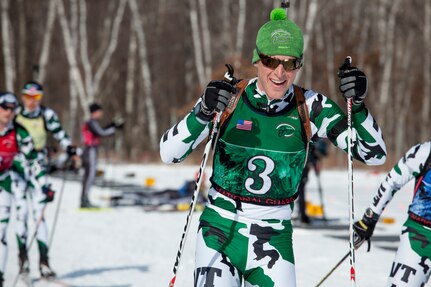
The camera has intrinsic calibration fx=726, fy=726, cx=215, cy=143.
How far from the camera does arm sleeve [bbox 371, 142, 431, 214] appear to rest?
5.03 meters

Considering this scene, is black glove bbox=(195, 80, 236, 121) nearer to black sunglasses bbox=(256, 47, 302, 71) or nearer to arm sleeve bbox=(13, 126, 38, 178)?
black sunglasses bbox=(256, 47, 302, 71)

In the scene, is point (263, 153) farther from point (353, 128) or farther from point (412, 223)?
point (412, 223)

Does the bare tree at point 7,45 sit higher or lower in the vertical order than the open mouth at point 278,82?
lower

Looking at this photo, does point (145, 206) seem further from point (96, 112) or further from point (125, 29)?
point (125, 29)

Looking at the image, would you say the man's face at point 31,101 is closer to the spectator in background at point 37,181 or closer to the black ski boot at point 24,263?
the spectator in background at point 37,181

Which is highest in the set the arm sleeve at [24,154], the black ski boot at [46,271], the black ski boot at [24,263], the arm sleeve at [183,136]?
the arm sleeve at [183,136]

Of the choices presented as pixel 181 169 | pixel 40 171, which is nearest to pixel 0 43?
pixel 181 169

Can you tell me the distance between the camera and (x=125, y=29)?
3922 centimetres

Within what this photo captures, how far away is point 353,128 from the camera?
13.2 ft

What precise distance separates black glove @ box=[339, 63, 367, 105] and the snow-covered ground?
13.9ft

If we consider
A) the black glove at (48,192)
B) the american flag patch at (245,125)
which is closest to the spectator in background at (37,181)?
the black glove at (48,192)

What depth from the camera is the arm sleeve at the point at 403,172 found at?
503cm

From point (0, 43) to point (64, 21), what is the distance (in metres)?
4.41

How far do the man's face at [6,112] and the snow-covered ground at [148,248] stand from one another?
197cm
